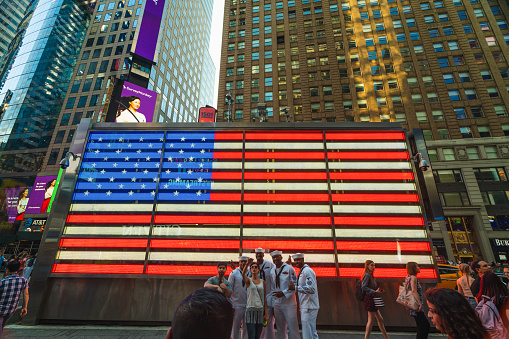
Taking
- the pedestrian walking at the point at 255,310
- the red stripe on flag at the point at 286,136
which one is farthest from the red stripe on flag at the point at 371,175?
the pedestrian walking at the point at 255,310

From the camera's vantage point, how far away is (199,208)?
9055 mm

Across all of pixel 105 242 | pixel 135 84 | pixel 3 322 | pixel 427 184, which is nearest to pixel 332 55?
pixel 135 84

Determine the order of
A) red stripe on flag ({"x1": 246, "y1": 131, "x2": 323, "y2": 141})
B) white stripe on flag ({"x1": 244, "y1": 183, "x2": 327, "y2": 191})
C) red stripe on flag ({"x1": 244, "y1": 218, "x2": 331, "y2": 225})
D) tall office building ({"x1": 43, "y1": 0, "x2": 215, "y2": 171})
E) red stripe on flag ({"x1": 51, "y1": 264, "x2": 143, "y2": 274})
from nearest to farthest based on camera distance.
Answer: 1. red stripe on flag ({"x1": 51, "y1": 264, "x2": 143, "y2": 274})
2. red stripe on flag ({"x1": 244, "y1": 218, "x2": 331, "y2": 225})
3. white stripe on flag ({"x1": 244, "y1": 183, "x2": 327, "y2": 191})
4. red stripe on flag ({"x1": 246, "y1": 131, "x2": 323, "y2": 141})
5. tall office building ({"x1": 43, "y1": 0, "x2": 215, "y2": 171})

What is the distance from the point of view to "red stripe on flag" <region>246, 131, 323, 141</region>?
10.2 m

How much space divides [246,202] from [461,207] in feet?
119

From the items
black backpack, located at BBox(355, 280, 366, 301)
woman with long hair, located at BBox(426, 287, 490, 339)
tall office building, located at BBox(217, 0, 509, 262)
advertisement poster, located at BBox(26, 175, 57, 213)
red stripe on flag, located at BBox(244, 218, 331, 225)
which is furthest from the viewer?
advertisement poster, located at BBox(26, 175, 57, 213)

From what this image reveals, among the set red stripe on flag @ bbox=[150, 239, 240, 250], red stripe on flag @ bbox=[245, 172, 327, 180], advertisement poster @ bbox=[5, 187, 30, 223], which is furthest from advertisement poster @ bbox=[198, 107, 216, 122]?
advertisement poster @ bbox=[5, 187, 30, 223]

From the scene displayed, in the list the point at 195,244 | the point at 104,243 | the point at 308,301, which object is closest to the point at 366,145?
the point at 308,301

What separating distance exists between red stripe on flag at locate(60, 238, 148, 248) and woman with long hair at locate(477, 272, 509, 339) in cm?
933

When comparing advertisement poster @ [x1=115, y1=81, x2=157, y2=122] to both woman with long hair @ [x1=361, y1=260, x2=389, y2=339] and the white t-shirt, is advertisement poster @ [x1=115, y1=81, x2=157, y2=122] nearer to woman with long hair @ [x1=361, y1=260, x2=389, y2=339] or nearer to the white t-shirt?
the white t-shirt

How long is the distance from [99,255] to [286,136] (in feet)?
28.7

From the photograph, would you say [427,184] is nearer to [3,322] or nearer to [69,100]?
[3,322]

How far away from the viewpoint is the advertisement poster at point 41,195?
1485 inches

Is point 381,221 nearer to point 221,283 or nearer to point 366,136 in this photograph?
point 366,136
